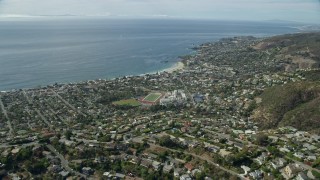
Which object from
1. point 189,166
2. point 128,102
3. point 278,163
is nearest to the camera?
point 278,163

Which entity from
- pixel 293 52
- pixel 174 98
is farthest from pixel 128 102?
pixel 293 52

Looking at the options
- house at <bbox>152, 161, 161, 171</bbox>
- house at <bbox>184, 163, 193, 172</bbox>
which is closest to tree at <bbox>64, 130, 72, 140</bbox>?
house at <bbox>152, 161, 161, 171</bbox>

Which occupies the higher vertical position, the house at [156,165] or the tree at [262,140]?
the tree at [262,140]

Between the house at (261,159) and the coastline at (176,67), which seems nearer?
the house at (261,159)

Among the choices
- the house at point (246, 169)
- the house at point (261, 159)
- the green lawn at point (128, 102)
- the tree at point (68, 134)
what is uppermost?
the house at point (261, 159)

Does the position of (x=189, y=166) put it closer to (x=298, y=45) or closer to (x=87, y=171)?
(x=87, y=171)

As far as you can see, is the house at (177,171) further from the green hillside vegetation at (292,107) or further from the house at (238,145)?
the green hillside vegetation at (292,107)

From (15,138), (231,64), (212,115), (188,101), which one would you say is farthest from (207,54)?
(15,138)

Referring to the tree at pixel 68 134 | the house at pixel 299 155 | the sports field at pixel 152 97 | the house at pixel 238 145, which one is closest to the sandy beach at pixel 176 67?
the sports field at pixel 152 97

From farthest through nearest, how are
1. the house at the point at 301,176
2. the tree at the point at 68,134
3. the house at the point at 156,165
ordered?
the tree at the point at 68,134
the house at the point at 156,165
the house at the point at 301,176
